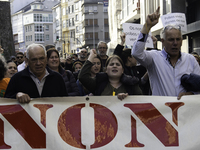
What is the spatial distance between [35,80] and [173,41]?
1.60 meters

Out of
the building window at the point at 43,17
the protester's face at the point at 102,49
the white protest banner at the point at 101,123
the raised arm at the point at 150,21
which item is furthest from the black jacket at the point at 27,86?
the building window at the point at 43,17

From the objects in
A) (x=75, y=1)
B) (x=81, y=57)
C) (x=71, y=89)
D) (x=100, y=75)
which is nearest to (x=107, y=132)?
(x=100, y=75)

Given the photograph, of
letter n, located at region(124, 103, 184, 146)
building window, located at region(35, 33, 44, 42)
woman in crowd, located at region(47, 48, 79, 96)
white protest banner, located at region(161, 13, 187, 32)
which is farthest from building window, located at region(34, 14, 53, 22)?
letter n, located at region(124, 103, 184, 146)

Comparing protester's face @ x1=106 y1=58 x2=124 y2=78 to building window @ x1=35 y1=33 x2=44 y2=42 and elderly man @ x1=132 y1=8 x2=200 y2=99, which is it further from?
building window @ x1=35 y1=33 x2=44 y2=42

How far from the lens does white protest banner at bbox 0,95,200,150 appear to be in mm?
3615

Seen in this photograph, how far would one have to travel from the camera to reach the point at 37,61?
12.8 ft

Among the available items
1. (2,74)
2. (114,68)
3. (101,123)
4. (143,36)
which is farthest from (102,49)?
(101,123)

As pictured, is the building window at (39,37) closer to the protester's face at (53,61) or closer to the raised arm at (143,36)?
the protester's face at (53,61)

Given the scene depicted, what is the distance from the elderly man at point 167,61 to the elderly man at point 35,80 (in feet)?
3.34

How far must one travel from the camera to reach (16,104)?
3734mm

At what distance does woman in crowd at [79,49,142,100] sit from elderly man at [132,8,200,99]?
0.43 m

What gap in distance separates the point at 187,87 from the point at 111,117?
89 cm

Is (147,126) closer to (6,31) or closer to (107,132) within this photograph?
(107,132)

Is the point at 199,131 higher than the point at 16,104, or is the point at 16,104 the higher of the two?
the point at 16,104
